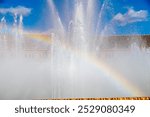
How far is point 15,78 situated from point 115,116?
17.3 ft

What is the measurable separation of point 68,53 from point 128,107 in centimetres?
447

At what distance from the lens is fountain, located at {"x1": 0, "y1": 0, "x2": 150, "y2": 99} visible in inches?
329

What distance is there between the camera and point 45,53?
9.73 metres

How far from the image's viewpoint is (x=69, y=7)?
8398 millimetres

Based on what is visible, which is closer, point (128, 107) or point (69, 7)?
point (128, 107)

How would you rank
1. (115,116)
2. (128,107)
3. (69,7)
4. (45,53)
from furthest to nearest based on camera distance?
(45,53), (69,7), (128,107), (115,116)

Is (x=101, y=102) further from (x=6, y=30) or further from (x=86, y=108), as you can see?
(x=6, y=30)

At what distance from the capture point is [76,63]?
893 cm

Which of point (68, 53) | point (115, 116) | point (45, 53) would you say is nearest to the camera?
point (115, 116)

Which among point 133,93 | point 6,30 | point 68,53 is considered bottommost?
point 133,93

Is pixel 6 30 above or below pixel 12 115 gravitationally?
above

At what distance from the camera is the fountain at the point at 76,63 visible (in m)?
8.36

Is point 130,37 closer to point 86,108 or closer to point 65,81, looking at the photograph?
point 65,81

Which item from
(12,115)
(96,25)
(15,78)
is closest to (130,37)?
(96,25)
